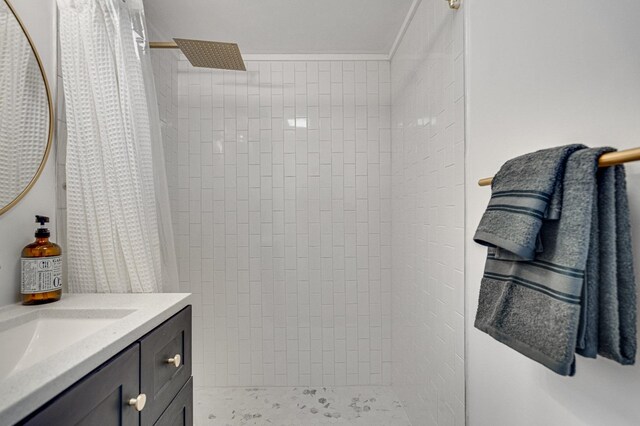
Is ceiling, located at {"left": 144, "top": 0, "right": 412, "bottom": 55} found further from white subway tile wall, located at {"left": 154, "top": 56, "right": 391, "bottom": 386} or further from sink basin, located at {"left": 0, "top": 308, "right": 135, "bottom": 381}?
sink basin, located at {"left": 0, "top": 308, "right": 135, "bottom": 381}

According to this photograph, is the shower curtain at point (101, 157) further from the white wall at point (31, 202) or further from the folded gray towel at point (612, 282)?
the folded gray towel at point (612, 282)

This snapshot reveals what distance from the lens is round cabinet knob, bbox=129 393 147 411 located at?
763 millimetres

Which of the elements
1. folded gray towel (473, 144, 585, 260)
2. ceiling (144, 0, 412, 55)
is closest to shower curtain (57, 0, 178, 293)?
ceiling (144, 0, 412, 55)

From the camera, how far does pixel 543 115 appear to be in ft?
2.73

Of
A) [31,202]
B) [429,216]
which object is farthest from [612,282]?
[31,202]

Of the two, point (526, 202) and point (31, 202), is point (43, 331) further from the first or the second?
point (526, 202)

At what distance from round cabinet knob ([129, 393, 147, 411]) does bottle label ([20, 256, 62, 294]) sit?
0.49 m

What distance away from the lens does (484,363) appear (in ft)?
3.55

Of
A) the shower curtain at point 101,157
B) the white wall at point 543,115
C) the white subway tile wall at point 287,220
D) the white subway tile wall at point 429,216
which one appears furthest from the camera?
the white subway tile wall at point 287,220

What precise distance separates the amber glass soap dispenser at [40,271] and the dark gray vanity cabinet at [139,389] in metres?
0.39

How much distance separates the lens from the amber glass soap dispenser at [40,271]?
0.96 metres

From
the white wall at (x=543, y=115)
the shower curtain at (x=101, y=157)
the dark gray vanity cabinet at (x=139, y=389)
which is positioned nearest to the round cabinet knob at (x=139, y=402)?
the dark gray vanity cabinet at (x=139, y=389)

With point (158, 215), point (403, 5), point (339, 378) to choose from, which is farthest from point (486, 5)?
point (339, 378)

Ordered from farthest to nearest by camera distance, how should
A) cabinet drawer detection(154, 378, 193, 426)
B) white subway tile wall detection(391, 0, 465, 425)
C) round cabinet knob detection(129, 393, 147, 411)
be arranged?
1. white subway tile wall detection(391, 0, 465, 425)
2. cabinet drawer detection(154, 378, 193, 426)
3. round cabinet knob detection(129, 393, 147, 411)
